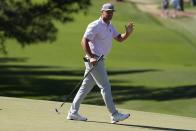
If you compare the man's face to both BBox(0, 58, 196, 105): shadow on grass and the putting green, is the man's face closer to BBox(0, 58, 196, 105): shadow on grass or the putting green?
the putting green

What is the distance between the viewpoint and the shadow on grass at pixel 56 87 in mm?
21406

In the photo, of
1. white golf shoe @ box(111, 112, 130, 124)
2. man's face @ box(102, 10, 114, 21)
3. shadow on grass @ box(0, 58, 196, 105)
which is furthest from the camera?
shadow on grass @ box(0, 58, 196, 105)

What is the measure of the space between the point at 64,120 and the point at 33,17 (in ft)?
49.3

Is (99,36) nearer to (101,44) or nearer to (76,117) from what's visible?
(101,44)

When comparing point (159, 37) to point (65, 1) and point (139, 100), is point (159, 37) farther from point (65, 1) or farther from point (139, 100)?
point (139, 100)

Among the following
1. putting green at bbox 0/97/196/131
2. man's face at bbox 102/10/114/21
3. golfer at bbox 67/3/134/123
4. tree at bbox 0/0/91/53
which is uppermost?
man's face at bbox 102/10/114/21

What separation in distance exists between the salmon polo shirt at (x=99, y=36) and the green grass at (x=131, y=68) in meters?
5.79

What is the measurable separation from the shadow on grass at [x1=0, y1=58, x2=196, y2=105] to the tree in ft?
5.02

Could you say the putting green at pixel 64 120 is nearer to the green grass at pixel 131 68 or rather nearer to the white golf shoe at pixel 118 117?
the white golf shoe at pixel 118 117

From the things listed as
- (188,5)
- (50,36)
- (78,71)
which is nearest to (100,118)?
(50,36)

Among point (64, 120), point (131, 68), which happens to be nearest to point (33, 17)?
point (131, 68)

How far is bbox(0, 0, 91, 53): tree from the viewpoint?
2659 cm

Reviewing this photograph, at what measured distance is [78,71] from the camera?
31078 mm

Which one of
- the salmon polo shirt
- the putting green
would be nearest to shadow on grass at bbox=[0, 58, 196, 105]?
the putting green
